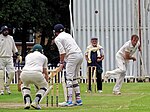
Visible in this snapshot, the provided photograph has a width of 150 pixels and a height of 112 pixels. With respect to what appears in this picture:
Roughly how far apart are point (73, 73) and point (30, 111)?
2.51 meters

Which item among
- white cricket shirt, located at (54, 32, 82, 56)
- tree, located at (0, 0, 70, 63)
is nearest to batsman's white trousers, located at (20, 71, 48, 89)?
white cricket shirt, located at (54, 32, 82, 56)

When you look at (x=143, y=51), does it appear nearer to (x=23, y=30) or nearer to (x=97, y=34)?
(x=97, y=34)

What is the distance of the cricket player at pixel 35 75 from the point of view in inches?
651

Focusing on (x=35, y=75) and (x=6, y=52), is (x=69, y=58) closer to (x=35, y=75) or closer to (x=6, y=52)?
(x=35, y=75)

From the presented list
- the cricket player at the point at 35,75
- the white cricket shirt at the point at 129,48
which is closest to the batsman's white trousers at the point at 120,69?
the white cricket shirt at the point at 129,48

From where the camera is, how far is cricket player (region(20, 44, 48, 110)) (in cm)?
1653

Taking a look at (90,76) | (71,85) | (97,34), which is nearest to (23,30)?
(97,34)

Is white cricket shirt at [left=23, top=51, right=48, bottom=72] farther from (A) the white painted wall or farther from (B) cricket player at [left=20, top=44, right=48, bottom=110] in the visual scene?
(A) the white painted wall

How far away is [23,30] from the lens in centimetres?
5856

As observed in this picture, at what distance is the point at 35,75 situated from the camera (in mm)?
16500

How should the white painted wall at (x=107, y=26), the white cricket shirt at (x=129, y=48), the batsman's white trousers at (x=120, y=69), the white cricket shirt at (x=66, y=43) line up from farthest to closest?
the white painted wall at (x=107, y=26), the batsman's white trousers at (x=120, y=69), the white cricket shirt at (x=129, y=48), the white cricket shirt at (x=66, y=43)

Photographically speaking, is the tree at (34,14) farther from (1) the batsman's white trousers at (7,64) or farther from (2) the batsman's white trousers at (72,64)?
(2) the batsman's white trousers at (72,64)

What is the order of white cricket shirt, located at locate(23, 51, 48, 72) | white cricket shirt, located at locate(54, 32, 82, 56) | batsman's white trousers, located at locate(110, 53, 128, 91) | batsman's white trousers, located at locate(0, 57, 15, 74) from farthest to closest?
1. batsman's white trousers, located at locate(0, 57, 15, 74)
2. batsman's white trousers, located at locate(110, 53, 128, 91)
3. white cricket shirt, located at locate(54, 32, 82, 56)
4. white cricket shirt, located at locate(23, 51, 48, 72)

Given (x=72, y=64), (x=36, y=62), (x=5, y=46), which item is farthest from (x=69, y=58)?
(x=5, y=46)
